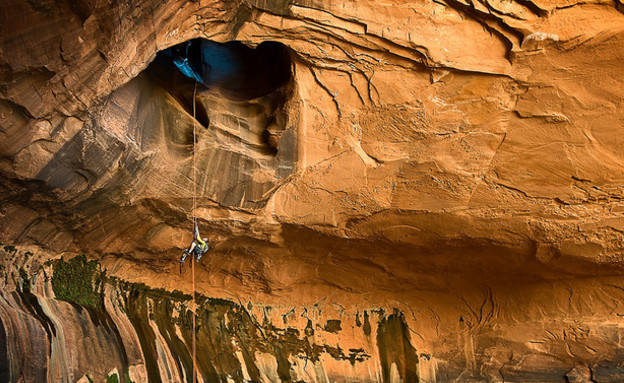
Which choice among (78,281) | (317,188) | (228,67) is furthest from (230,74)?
(78,281)

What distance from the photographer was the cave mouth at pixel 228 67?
137 inches

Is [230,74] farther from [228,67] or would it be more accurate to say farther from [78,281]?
[78,281]

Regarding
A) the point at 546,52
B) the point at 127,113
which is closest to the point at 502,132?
the point at 546,52

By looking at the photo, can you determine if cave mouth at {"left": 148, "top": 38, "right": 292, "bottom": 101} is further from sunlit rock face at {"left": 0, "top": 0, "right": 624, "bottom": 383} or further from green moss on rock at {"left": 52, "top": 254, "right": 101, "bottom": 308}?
green moss on rock at {"left": 52, "top": 254, "right": 101, "bottom": 308}

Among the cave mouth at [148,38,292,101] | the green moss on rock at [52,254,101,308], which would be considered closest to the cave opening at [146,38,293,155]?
the cave mouth at [148,38,292,101]

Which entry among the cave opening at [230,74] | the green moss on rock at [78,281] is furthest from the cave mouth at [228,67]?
the green moss on rock at [78,281]

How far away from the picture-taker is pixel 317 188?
3283mm

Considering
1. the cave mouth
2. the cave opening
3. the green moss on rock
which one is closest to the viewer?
the cave opening

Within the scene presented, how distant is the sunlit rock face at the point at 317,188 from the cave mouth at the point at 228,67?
0.09ft

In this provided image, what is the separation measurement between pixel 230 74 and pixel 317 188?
4.32ft

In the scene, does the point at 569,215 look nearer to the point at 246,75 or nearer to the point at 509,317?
the point at 509,317

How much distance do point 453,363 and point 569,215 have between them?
1591 millimetres

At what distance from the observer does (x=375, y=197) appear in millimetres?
3279

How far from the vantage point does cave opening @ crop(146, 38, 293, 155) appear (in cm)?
324
